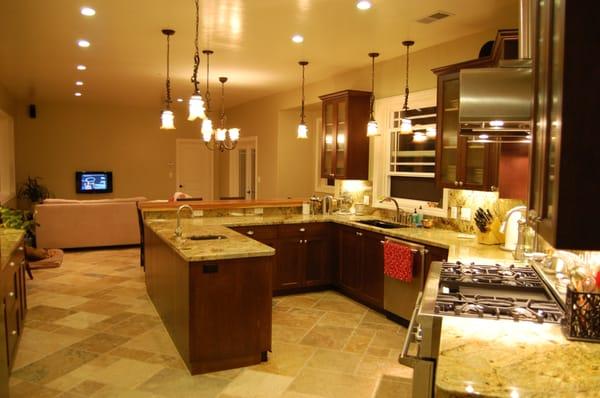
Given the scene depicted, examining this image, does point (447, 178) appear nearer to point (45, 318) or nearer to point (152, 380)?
point (152, 380)

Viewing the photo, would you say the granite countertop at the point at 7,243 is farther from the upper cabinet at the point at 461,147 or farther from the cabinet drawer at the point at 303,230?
the upper cabinet at the point at 461,147

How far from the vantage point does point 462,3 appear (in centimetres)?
401

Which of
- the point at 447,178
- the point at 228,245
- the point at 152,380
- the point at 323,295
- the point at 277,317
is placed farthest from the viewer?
the point at 323,295

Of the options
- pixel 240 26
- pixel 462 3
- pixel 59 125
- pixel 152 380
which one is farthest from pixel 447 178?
pixel 59 125

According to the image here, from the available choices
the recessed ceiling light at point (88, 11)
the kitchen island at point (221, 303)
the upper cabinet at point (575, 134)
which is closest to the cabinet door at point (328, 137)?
the kitchen island at point (221, 303)

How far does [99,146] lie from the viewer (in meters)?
11.4

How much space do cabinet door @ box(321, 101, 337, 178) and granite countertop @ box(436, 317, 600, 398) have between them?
189 inches

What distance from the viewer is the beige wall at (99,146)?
10.8 meters

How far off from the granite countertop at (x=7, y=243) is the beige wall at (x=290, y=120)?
4339 millimetres

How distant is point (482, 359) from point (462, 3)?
3.35 meters

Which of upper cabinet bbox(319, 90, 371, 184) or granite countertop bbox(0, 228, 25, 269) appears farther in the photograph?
upper cabinet bbox(319, 90, 371, 184)

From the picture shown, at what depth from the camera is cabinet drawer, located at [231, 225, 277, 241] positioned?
5441 mm

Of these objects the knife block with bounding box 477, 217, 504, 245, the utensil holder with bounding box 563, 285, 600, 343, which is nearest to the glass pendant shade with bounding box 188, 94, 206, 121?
the knife block with bounding box 477, 217, 504, 245

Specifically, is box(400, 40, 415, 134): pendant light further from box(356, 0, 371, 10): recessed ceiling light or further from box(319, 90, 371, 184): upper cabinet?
box(356, 0, 371, 10): recessed ceiling light
